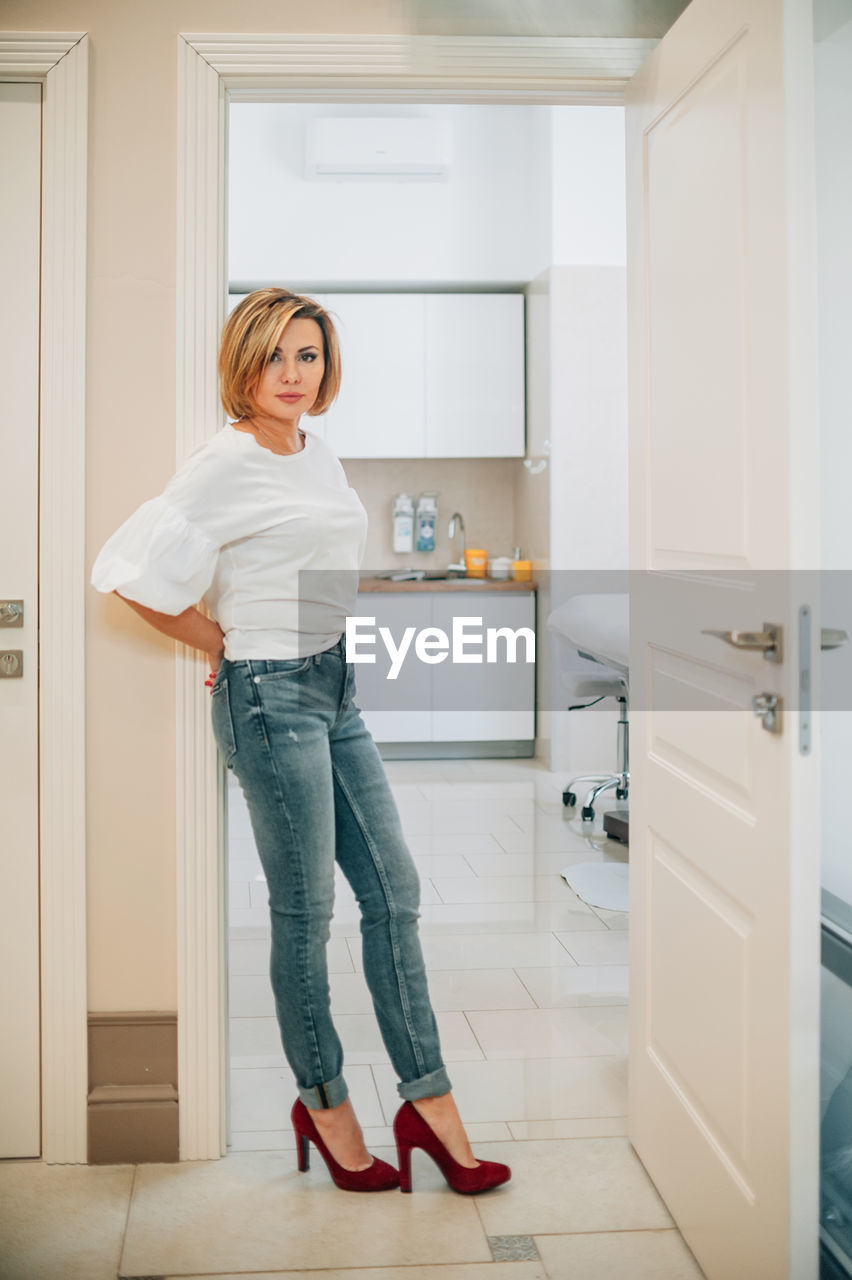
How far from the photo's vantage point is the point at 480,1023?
285 cm

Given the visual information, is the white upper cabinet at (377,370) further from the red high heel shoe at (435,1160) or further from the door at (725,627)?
the red high heel shoe at (435,1160)

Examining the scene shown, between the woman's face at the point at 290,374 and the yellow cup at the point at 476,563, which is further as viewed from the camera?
the yellow cup at the point at 476,563

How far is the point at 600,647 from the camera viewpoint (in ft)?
13.4

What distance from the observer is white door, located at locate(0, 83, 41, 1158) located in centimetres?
215

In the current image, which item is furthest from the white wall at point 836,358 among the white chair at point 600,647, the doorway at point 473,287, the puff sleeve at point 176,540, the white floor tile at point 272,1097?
the doorway at point 473,287

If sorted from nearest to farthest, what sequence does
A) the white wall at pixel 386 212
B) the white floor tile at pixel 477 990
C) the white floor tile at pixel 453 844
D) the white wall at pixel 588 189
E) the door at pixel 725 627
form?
the door at pixel 725 627, the white floor tile at pixel 477 990, the white floor tile at pixel 453 844, the white wall at pixel 588 189, the white wall at pixel 386 212

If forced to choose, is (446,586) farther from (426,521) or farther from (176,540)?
(176,540)

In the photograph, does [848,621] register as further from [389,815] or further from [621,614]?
[621,614]

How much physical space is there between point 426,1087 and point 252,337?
1.35 meters

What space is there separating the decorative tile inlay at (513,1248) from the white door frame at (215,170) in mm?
590

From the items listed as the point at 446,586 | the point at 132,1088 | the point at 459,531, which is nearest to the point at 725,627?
the point at 132,1088

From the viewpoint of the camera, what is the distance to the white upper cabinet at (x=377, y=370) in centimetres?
609

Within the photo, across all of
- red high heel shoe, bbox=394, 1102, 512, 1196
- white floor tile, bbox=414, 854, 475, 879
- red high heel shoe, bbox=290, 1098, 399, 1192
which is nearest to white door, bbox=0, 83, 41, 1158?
red high heel shoe, bbox=290, 1098, 399, 1192

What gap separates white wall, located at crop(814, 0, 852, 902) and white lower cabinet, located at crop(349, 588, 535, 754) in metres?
4.10
